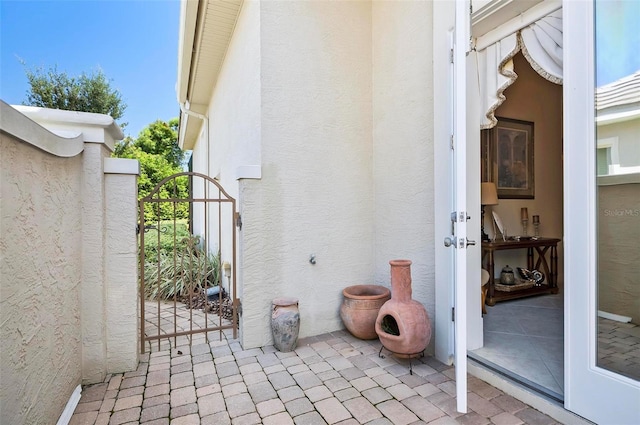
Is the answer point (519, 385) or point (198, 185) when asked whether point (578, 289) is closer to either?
point (519, 385)

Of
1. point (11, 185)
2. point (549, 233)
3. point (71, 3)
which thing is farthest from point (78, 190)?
point (71, 3)

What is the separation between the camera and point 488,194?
4.70 m

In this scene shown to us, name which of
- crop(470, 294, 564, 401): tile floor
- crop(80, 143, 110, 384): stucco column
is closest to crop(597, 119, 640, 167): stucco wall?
crop(470, 294, 564, 401): tile floor

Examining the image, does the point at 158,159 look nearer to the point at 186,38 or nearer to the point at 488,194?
the point at 186,38

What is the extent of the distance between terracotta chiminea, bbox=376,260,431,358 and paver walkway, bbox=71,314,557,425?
0.77ft

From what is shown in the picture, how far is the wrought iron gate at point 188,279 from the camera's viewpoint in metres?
3.67

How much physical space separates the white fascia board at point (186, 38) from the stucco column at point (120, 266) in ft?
9.16

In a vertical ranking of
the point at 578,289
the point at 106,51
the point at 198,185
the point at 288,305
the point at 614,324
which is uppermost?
the point at 106,51

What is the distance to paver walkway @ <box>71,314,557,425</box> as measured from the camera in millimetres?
2299

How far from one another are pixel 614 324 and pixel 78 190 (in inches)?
158

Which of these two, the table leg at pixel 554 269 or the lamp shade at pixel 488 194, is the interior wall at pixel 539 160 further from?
the lamp shade at pixel 488 194

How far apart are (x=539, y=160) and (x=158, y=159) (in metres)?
16.8

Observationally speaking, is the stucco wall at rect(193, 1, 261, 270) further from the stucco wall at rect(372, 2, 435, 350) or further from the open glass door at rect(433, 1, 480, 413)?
the open glass door at rect(433, 1, 480, 413)

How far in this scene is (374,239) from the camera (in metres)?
4.17
